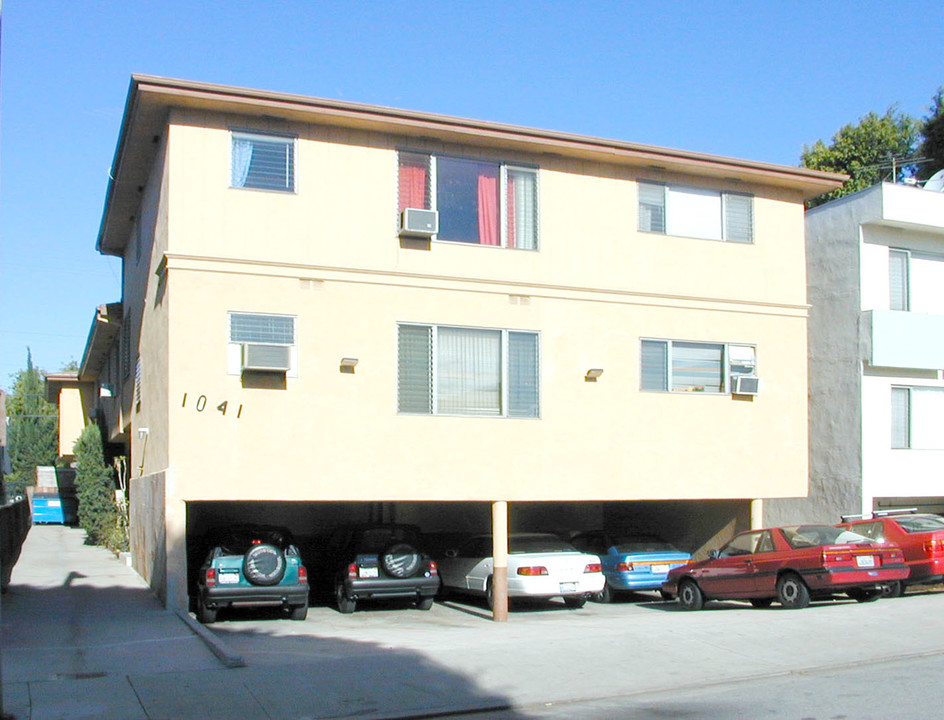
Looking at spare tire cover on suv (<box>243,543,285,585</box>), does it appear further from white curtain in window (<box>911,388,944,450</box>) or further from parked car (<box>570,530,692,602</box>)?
white curtain in window (<box>911,388,944,450</box>)

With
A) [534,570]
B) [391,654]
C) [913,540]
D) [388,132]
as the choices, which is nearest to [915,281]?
[913,540]

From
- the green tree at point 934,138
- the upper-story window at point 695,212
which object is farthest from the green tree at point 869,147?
the upper-story window at point 695,212

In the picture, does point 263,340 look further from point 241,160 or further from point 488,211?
point 488,211

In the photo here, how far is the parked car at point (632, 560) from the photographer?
19594 millimetres

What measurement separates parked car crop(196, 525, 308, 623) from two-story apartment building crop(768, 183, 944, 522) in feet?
38.6

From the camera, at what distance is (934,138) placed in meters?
40.6

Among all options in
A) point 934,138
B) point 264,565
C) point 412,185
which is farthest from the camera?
point 934,138

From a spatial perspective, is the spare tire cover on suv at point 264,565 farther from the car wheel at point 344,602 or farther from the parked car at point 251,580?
the car wheel at point 344,602

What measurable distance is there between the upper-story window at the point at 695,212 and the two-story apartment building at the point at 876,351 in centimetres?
389

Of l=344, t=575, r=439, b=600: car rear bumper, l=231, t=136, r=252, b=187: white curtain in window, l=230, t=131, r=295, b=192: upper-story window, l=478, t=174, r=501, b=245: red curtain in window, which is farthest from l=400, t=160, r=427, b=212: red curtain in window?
l=344, t=575, r=439, b=600: car rear bumper

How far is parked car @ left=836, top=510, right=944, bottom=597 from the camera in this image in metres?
17.9

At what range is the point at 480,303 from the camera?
1723 cm

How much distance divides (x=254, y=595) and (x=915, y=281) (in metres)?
15.2

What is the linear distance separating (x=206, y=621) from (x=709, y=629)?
6874mm
